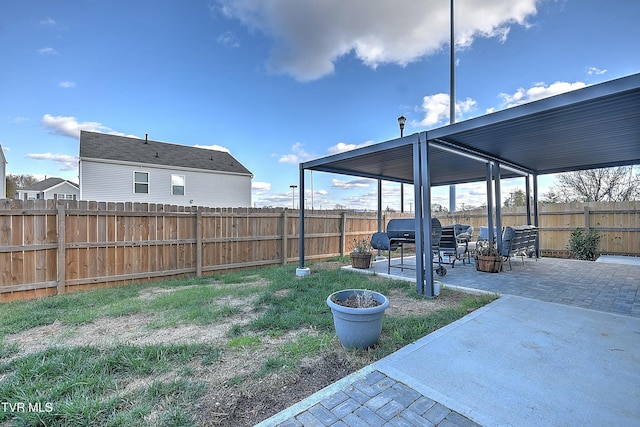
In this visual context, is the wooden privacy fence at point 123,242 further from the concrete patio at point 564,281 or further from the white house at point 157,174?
the white house at point 157,174

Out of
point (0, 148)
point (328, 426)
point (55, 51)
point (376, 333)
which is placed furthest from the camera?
point (0, 148)

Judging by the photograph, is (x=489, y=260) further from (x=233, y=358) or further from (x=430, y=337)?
(x=233, y=358)

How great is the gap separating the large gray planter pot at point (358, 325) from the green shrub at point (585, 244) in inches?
339

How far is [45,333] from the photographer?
10.1 feet

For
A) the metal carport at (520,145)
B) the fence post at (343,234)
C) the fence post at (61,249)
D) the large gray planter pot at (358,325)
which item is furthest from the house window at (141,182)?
the large gray planter pot at (358,325)

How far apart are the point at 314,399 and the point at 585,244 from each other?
9637mm

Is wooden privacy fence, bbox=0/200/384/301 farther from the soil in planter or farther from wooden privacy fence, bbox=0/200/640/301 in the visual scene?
the soil in planter

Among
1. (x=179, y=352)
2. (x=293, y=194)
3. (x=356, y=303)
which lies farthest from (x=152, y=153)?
(x=293, y=194)

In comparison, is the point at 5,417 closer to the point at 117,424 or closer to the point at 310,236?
the point at 117,424

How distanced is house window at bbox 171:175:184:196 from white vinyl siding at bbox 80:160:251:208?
0.14 metres

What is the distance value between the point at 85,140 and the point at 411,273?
1390 cm

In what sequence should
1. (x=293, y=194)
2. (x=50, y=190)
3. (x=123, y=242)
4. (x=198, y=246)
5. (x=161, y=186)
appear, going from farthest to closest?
(x=293, y=194) → (x=50, y=190) → (x=161, y=186) → (x=198, y=246) → (x=123, y=242)

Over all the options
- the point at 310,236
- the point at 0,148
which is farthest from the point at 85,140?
the point at 310,236

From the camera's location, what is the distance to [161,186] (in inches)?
492
